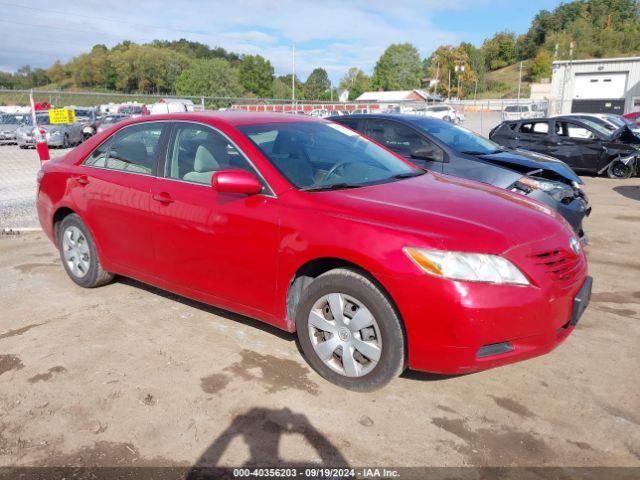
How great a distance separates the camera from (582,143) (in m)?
12.6

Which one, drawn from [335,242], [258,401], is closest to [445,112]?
[335,242]

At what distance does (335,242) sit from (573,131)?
1180 cm

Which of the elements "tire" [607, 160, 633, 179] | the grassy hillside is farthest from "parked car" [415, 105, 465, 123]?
the grassy hillside

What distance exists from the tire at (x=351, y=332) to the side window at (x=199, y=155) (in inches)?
42.4

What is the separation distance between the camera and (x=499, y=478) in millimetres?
2453

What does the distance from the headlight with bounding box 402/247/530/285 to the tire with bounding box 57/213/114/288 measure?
126 inches

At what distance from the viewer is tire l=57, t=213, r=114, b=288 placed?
15.6 feet

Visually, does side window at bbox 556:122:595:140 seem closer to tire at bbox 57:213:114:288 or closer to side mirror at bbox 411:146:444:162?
side mirror at bbox 411:146:444:162

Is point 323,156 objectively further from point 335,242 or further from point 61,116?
point 61,116

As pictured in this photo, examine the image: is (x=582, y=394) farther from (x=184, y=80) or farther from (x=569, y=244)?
(x=184, y=80)

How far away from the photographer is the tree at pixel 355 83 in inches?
5364

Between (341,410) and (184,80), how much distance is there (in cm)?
9339

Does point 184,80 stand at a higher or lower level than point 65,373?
higher

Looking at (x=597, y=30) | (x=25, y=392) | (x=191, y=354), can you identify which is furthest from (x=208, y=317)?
(x=597, y=30)
